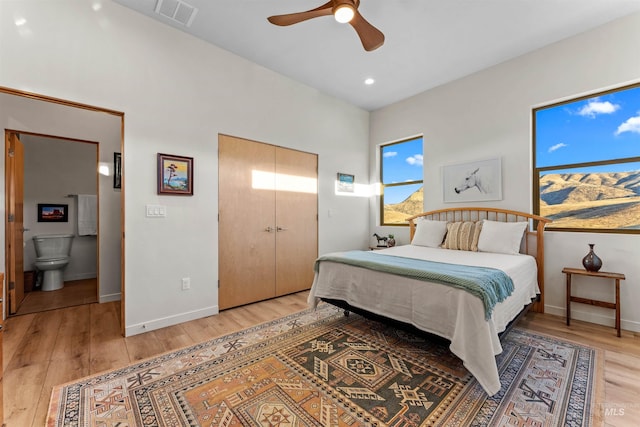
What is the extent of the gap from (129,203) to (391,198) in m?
3.77

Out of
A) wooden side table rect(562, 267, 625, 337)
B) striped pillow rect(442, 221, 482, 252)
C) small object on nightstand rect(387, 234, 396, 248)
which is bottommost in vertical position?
wooden side table rect(562, 267, 625, 337)

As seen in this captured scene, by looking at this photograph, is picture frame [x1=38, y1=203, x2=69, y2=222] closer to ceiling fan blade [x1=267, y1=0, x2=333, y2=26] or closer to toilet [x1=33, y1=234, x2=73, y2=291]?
toilet [x1=33, y1=234, x2=73, y2=291]

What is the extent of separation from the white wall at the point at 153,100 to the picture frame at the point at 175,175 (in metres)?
0.06

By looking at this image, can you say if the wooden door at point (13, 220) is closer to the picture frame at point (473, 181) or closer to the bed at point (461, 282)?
the bed at point (461, 282)

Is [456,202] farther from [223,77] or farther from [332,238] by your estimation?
[223,77]

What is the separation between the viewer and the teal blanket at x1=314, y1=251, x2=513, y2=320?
1744 millimetres

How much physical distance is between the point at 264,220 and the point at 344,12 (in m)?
2.37

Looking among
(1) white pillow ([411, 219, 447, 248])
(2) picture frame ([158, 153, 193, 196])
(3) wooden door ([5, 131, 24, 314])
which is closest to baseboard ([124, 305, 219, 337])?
(2) picture frame ([158, 153, 193, 196])

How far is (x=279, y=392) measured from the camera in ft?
5.63

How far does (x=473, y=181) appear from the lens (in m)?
3.67

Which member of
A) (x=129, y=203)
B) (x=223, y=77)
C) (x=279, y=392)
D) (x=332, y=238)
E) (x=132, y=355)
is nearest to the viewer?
(x=279, y=392)

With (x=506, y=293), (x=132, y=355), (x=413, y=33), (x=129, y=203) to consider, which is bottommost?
(x=132, y=355)

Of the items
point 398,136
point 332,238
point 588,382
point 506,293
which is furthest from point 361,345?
point 398,136

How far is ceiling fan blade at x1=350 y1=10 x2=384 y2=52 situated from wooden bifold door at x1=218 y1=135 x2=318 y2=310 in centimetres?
176
